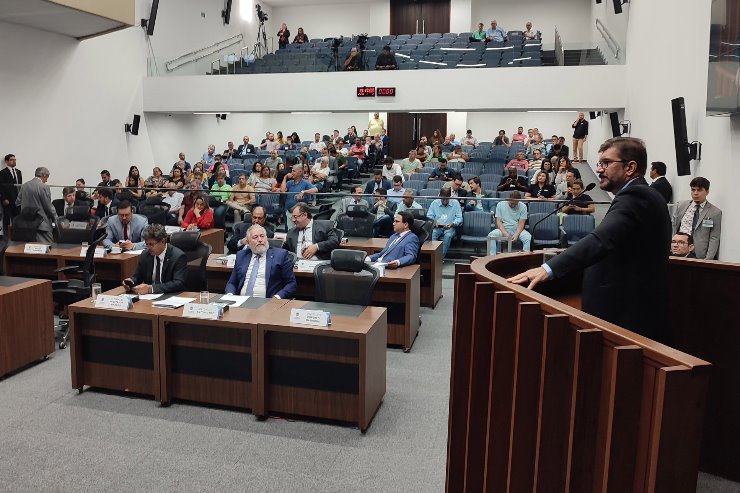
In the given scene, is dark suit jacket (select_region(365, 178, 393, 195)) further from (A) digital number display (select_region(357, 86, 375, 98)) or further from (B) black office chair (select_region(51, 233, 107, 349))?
(B) black office chair (select_region(51, 233, 107, 349))

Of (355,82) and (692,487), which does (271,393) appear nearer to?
(692,487)

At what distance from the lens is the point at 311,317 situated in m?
4.00

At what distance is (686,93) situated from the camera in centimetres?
711

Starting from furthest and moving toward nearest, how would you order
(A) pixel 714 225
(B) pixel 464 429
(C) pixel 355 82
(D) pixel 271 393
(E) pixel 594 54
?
(C) pixel 355 82
(E) pixel 594 54
(A) pixel 714 225
(D) pixel 271 393
(B) pixel 464 429

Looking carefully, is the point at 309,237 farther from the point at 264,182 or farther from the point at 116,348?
the point at 264,182

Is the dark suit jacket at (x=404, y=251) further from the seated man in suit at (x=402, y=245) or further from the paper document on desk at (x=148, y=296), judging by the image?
the paper document on desk at (x=148, y=296)

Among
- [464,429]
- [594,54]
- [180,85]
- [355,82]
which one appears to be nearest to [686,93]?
[594,54]

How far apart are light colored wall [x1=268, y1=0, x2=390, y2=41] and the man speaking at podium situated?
64.6 ft

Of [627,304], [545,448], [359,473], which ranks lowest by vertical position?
[359,473]

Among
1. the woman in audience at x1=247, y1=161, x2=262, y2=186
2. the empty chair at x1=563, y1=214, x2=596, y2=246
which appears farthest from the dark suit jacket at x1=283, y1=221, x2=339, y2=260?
the woman in audience at x1=247, y1=161, x2=262, y2=186

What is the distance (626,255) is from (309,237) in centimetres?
464

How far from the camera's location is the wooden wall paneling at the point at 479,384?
1.92m

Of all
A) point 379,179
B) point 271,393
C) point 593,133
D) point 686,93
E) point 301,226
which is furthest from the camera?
point 593,133

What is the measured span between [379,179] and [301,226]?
4.56 meters
